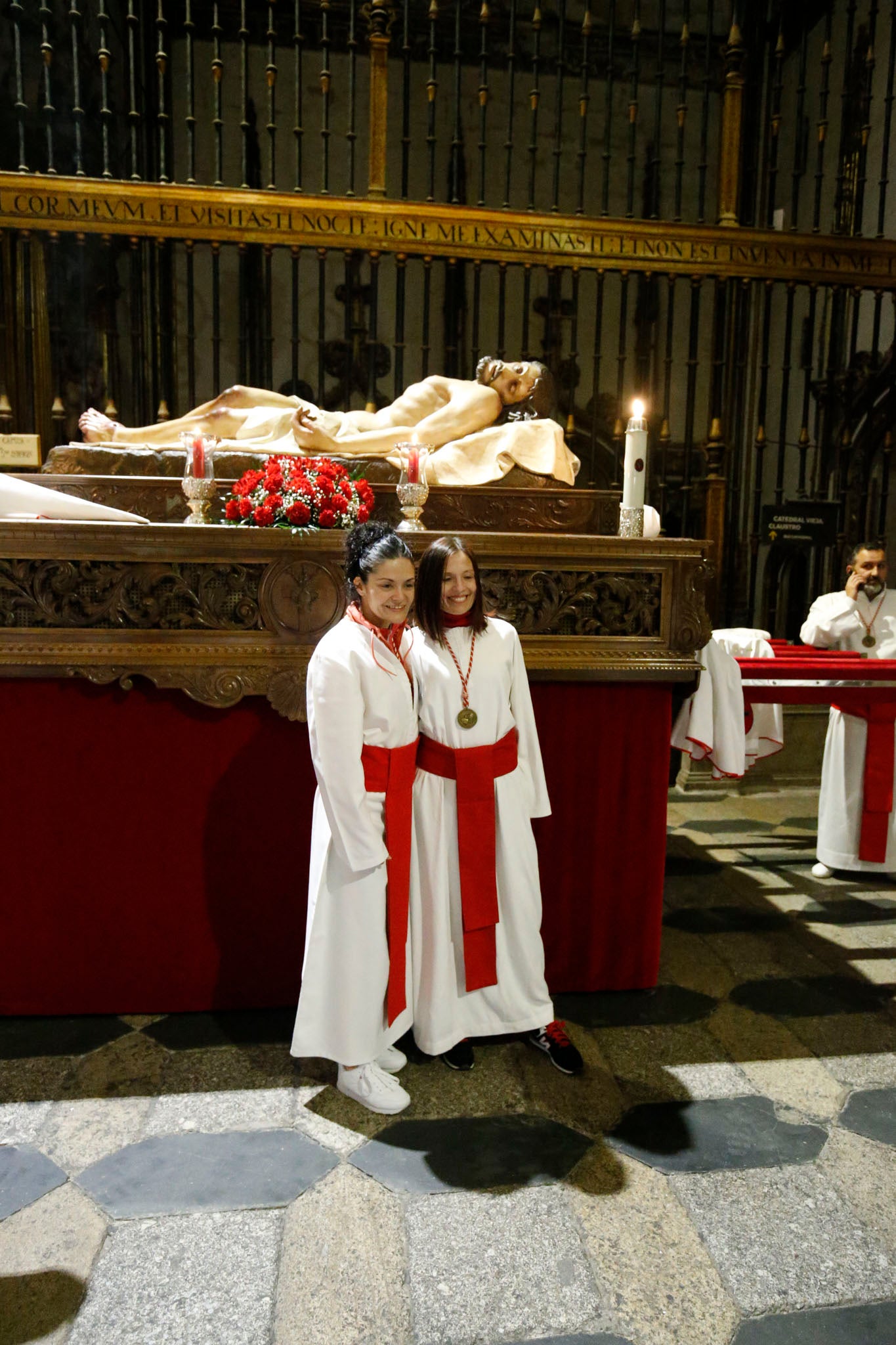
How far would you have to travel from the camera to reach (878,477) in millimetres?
6934

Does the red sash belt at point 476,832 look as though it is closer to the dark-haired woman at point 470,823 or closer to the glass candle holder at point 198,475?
the dark-haired woman at point 470,823

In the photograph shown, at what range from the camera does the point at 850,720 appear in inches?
165

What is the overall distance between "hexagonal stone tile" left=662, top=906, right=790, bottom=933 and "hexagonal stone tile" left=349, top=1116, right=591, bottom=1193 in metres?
1.50

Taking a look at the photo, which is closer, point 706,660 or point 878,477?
point 706,660

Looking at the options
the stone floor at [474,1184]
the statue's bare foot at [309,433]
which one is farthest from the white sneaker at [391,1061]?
the statue's bare foot at [309,433]

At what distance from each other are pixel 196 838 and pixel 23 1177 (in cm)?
97

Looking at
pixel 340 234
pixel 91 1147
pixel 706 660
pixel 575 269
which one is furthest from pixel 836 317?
pixel 91 1147

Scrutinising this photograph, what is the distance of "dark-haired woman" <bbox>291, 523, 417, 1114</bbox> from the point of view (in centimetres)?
213

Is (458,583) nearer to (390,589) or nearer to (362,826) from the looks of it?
(390,589)

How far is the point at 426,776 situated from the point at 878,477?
6069 mm

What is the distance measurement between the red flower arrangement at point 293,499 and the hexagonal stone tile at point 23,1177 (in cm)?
176

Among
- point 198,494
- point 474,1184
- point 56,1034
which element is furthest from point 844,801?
point 56,1034

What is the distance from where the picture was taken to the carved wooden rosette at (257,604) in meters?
2.47

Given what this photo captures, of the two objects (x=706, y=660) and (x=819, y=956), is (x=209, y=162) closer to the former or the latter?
(x=706, y=660)
